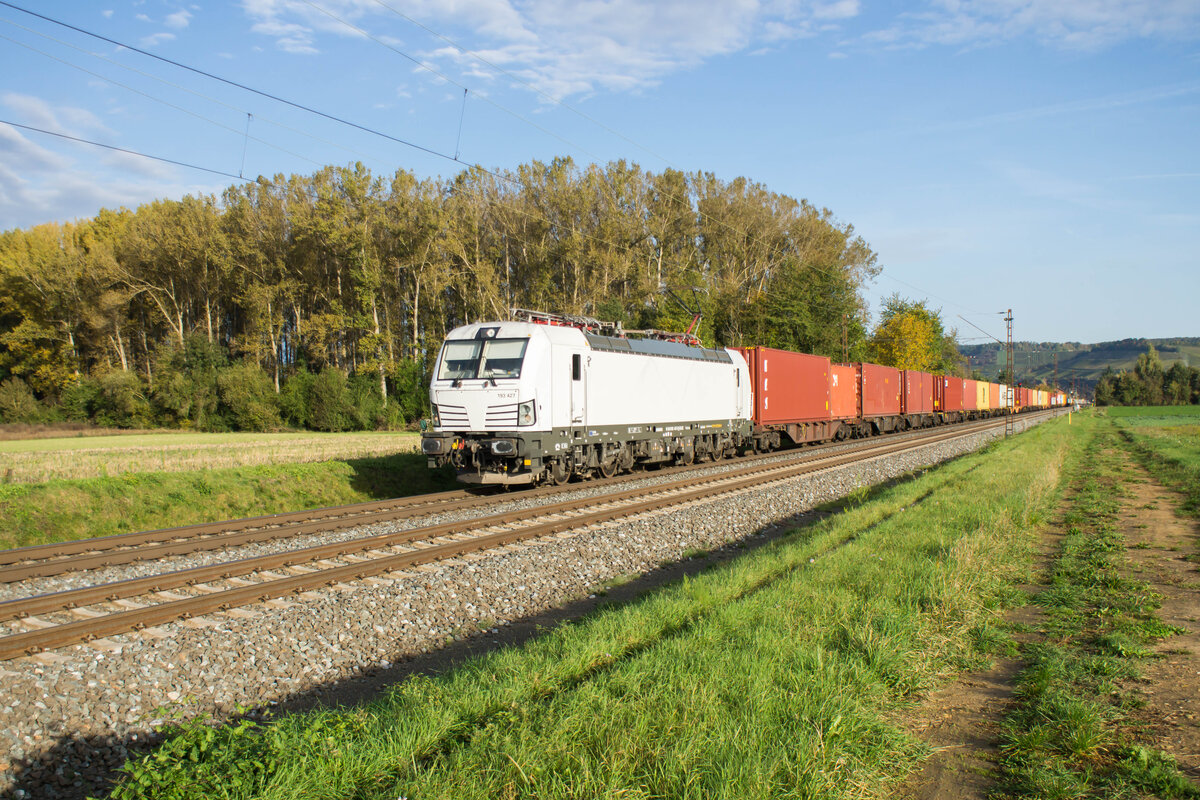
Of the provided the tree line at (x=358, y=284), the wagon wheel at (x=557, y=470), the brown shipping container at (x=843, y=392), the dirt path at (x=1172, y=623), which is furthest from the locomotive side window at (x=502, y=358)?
the tree line at (x=358, y=284)

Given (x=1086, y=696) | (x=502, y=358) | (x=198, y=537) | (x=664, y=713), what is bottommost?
(x=198, y=537)

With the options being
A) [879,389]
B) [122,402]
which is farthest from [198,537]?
[122,402]

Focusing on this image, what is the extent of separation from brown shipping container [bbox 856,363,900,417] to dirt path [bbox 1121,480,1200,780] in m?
21.6

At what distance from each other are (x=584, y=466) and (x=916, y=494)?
7.41 m

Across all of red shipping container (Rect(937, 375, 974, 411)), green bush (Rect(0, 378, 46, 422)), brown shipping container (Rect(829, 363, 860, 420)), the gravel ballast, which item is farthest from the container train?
green bush (Rect(0, 378, 46, 422))

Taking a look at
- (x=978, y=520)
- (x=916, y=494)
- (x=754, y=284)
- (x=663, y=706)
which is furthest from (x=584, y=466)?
(x=754, y=284)

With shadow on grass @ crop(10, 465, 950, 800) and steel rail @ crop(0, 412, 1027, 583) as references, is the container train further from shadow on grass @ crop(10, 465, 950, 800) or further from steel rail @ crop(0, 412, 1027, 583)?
shadow on grass @ crop(10, 465, 950, 800)

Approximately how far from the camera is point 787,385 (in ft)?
88.9

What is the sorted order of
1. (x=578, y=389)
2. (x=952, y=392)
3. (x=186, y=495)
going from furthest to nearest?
(x=952, y=392) → (x=578, y=389) → (x=186, y=495)

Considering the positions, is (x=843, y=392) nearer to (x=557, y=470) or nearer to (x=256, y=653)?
(x=557, y=470)

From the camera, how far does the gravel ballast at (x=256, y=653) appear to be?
458 centimetres

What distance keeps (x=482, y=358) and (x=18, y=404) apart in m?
52.3

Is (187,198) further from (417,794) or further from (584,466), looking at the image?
(417,794)

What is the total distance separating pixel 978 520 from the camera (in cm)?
1026
